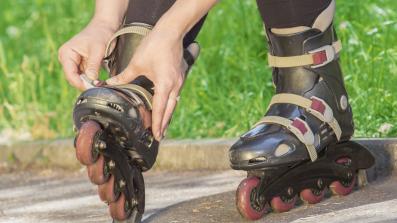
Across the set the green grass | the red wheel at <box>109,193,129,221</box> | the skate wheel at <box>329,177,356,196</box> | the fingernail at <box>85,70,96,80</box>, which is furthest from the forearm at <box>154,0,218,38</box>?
the green grass

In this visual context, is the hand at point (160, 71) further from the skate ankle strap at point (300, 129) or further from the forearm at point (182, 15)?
the skate ankle strap at point (300, 129)

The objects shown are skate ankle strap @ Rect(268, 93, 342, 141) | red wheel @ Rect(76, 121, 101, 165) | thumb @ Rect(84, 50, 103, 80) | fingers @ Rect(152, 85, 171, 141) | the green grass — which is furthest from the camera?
the green grass

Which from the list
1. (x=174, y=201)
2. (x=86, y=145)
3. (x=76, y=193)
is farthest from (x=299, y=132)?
(x=76, y=193)

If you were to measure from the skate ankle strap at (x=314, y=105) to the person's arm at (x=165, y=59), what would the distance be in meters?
0.33

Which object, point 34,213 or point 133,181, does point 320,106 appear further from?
point 34,213

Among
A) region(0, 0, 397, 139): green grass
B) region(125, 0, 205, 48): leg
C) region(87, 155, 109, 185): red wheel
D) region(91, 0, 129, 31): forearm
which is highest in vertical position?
region(125, 0, 205, 48): leg

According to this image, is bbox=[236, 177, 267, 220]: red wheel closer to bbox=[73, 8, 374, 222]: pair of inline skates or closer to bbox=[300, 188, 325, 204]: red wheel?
bbox=[73, 8, 374, 222]: pair of inline skates

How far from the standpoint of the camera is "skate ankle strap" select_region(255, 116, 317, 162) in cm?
323

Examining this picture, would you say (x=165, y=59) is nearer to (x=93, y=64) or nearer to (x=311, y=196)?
(x=93, y=64)

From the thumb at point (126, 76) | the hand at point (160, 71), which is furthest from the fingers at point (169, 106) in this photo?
the thumb at point (126, 76)

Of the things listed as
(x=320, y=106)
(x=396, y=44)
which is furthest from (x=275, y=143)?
(x=396, y=44)

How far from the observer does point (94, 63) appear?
3.19 metres

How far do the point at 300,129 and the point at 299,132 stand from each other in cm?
1

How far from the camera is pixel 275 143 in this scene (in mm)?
3176
